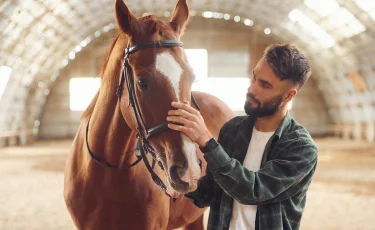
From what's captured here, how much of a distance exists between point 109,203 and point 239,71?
1660 cm

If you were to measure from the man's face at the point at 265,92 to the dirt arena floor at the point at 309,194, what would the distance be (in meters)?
3.81

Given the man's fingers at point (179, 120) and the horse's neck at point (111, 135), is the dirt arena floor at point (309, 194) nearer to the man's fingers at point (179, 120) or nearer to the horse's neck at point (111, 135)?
the horse's neck at point (111, 135)

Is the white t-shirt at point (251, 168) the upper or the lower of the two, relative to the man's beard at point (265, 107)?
lower

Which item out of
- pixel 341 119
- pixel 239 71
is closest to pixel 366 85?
pixel 341 119

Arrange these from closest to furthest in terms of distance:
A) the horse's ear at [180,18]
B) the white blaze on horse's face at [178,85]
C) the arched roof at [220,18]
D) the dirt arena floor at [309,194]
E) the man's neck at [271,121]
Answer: the white blaze on horse's face at [178,85] → the man's neck at [271,121] → the horse's ear at [180,18] → the dirt arena floor at [309,194] → the arched roof at [220,18]

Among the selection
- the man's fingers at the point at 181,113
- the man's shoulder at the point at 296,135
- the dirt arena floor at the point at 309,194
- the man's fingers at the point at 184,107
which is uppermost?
the man's fingers at the point at 184,107

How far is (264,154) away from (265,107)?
183 millimetres

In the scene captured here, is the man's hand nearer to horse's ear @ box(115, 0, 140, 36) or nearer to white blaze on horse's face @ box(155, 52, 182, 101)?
white blaze on horse's face @ box(155, 52, 182, 101)

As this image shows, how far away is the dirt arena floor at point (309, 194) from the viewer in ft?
17.3

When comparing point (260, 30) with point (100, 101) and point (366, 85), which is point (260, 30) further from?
point (100, 101)

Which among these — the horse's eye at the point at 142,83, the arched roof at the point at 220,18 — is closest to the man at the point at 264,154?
the horse's eye at the point at 142,83

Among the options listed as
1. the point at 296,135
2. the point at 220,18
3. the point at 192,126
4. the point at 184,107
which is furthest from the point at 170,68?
the point at 220,18

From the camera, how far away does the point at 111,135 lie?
2145 millimetres

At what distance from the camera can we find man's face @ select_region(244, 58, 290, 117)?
1.58 meters
